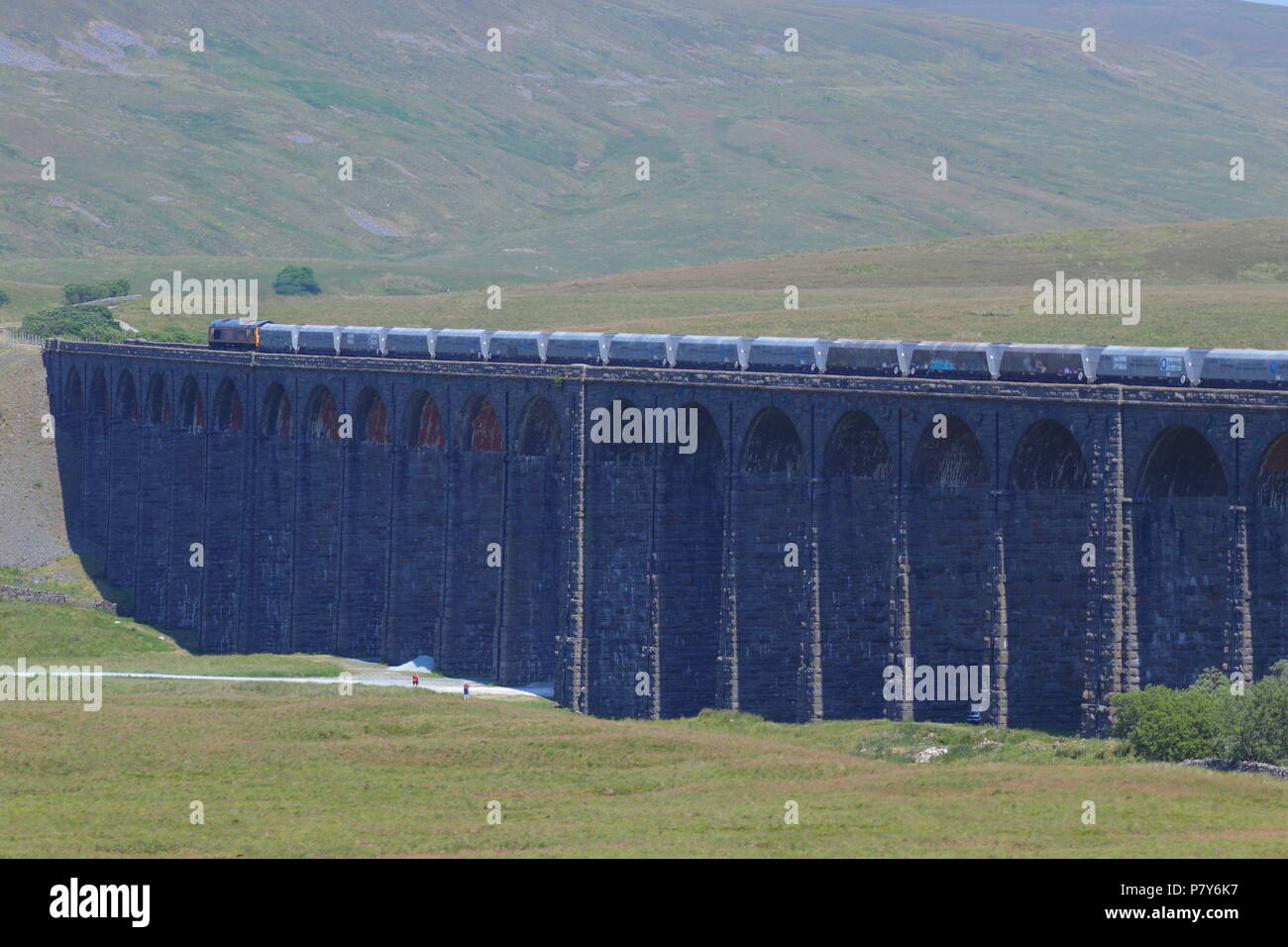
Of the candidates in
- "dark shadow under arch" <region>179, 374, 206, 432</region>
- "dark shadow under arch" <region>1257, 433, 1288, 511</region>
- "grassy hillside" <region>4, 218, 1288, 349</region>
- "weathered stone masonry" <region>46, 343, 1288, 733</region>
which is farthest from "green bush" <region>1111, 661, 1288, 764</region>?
"grassy hillside" <region>4, 218, 1288, 349</region>

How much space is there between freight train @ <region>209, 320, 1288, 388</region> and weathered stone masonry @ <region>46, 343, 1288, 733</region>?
2.11m

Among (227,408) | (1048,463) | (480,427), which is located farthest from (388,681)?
(1048,463)

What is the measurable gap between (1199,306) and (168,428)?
6132cm

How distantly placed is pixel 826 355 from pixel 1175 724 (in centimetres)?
2060

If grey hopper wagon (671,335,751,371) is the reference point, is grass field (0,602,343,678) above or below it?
below

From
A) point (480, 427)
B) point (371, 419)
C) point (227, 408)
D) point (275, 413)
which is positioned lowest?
point (480, 427)

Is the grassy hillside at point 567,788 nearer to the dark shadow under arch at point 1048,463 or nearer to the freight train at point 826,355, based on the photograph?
the dark shadow under arch at point 1048,463

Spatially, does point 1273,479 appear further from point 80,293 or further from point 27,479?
point 80,293

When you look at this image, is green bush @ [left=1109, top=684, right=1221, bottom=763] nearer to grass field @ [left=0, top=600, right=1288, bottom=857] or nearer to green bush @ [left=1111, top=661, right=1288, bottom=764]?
green bush @ [left=1111, top=661, right=1288, bottom=764]

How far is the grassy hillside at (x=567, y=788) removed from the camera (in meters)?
50.7

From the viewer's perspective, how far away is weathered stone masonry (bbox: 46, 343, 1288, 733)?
60.0 metres

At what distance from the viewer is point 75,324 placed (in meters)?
150

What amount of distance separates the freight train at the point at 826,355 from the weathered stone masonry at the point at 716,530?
2.11 m
